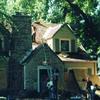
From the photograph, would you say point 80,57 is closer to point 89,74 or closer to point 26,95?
point 89,74

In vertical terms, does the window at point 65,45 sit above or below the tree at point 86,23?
below

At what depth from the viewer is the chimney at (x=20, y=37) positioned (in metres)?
37.5

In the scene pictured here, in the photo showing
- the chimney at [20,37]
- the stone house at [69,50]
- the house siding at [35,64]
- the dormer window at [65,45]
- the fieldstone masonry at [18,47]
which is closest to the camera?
the house siding at [35,64]

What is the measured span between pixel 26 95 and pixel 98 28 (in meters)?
10.7

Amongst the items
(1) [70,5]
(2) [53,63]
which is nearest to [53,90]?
(2) [53,63]

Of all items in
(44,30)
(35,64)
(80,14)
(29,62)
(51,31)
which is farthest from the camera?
(44,30)

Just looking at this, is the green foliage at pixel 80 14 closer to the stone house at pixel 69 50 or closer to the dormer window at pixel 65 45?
the stone house at pixel 69 50

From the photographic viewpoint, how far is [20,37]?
125 ft

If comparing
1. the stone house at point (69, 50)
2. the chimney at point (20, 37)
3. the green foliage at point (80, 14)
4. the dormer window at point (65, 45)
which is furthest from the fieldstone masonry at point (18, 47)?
the dormer window at point (65, 45)

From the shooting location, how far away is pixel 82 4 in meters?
41.8

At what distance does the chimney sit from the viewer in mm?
37469

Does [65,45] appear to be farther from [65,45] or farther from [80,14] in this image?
[80,14]

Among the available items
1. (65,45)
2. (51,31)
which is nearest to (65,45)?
(65,45)

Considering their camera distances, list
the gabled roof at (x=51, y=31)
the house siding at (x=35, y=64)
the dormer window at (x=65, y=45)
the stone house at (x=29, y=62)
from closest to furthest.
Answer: the house siding at (x=35, y=64) < the stone house at (x=29, y=62) < the gabled roof at (x=51, y=31) < the dormer window at (x=65, y=45)
